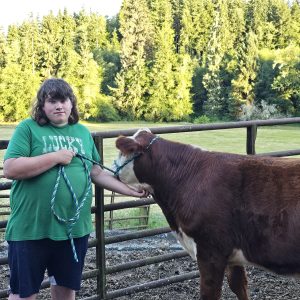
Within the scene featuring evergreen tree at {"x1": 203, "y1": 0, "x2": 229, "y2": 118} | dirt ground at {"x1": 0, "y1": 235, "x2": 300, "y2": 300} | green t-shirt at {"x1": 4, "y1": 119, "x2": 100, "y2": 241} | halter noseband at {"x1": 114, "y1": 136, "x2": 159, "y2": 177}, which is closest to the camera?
green t-shirt at {"x1": 4, "y1": 119, "x2": 100, "y2": 241}

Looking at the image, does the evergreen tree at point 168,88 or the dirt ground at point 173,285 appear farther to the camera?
the evergreen tree at point 168,88

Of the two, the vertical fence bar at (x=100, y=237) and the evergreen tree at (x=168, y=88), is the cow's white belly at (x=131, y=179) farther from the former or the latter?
the evergreen tree at (x=168, y=88)

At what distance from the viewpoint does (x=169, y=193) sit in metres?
3.30

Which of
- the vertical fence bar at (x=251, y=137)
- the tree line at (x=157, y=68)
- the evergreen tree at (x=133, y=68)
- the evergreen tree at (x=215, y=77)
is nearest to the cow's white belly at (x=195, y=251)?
the vertical fence bar at (x=251, y=137)

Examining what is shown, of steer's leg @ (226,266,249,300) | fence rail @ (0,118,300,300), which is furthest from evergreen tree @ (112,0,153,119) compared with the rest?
steer's leg @ (226,266,249,300)

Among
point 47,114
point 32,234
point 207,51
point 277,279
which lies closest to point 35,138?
point 47,114

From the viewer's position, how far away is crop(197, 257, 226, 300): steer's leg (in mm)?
3125

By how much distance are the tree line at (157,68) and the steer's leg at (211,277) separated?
5441 centimetres

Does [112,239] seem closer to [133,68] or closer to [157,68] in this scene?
[133,68]

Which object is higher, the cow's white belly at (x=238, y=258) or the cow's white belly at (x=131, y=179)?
the cow's white belly at (x=131, y=179)

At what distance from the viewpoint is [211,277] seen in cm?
316

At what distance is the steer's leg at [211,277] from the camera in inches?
123

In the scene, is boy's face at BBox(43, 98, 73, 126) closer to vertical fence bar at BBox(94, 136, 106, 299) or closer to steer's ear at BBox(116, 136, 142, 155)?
steer's ear at BBox(116, 136, 142, 155)

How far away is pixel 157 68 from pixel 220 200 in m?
61.6
